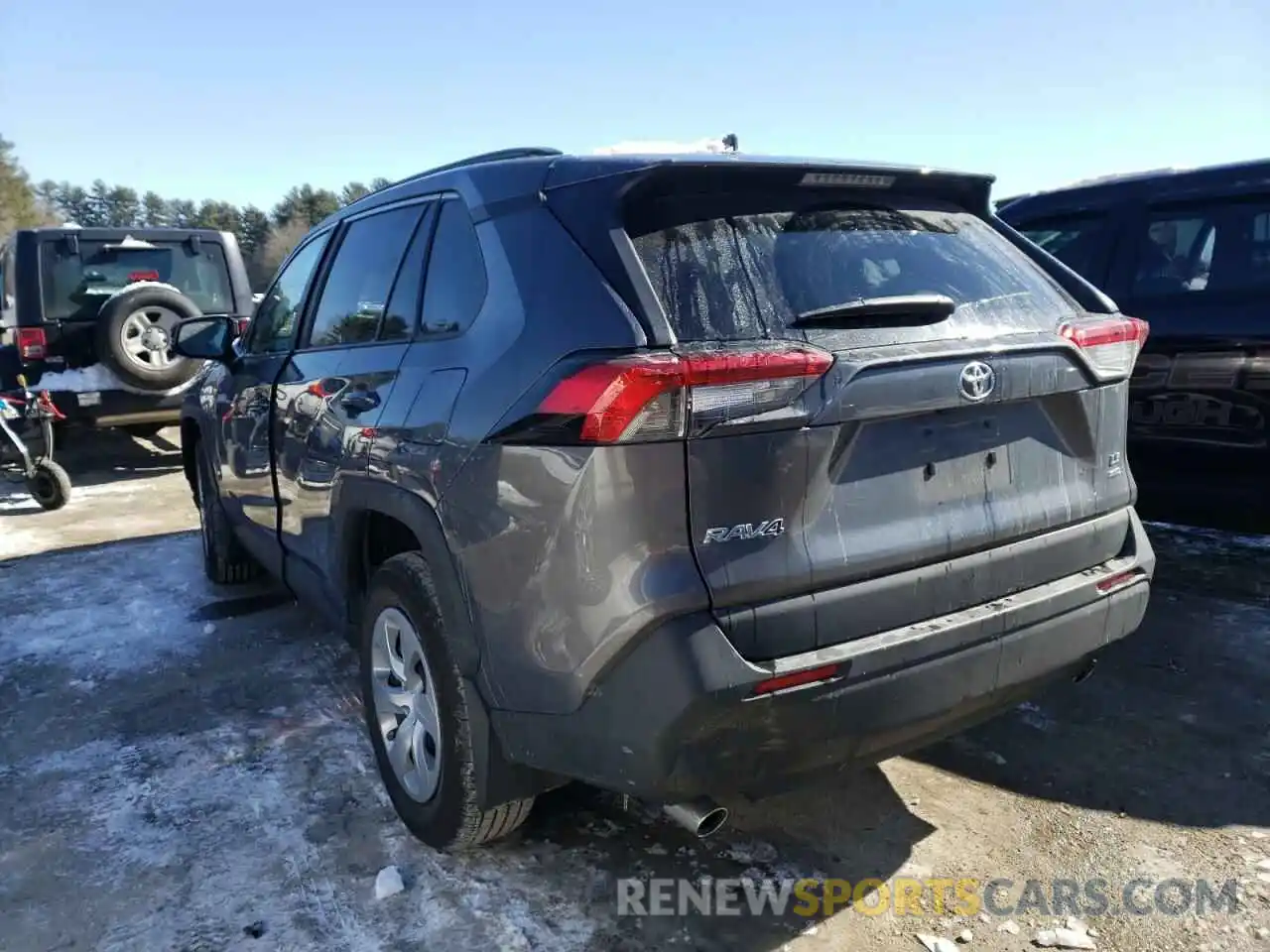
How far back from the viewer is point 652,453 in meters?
1.91

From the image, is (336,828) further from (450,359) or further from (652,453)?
(652,453)

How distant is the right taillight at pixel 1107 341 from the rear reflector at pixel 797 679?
1.13 meters

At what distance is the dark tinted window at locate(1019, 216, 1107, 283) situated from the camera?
491cm

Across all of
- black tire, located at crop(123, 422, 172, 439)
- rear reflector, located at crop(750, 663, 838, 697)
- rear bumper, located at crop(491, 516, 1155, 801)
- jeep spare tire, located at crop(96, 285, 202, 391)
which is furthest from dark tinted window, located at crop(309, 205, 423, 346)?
black tire, located at crop(123, 422, 172, 439)

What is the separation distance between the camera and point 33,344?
322 inches

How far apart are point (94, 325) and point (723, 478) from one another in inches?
324

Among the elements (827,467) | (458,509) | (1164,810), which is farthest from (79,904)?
(1164,810)

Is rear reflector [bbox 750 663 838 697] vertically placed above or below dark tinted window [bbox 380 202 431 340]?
below

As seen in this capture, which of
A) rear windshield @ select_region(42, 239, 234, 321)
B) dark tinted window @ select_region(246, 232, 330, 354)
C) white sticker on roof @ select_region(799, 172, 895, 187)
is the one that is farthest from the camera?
rear windshield @ select_region(42, 239, 234, 321)

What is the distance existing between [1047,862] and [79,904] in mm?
2608

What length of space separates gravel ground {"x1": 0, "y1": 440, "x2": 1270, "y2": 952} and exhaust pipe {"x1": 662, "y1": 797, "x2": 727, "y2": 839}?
37 cm

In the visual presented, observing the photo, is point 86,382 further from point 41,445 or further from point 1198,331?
point 1198,331

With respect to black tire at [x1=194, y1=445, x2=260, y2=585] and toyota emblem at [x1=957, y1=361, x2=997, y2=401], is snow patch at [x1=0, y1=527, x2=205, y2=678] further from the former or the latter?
toyota emblem at [x1=957, y1=361, x2=997, y2=401]

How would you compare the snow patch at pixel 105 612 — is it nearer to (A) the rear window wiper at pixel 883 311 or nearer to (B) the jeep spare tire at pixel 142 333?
(B) the jeep spare tire at pixel 142 333
